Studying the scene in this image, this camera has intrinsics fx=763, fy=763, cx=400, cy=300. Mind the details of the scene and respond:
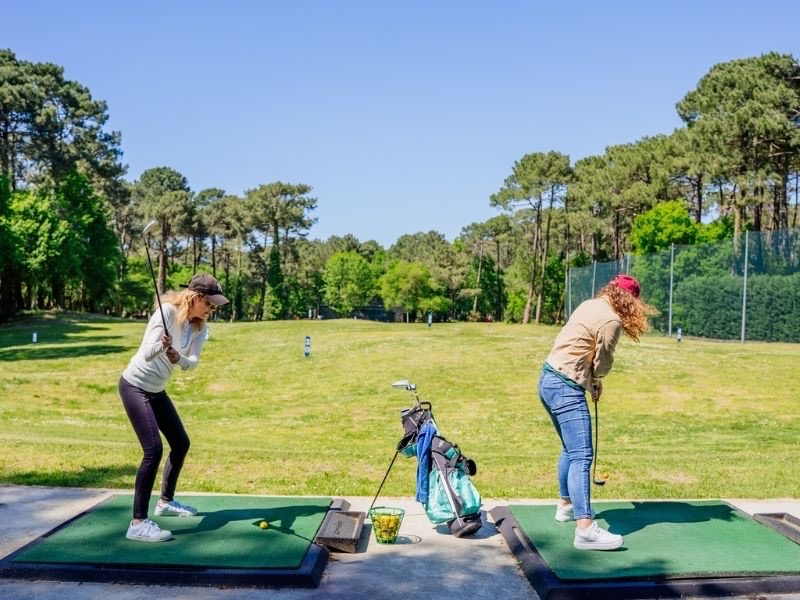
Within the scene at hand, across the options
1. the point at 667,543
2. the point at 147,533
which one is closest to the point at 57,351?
the point at 147,533

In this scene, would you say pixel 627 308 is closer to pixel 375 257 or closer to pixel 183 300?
pixel 183 300

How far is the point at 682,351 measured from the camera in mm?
27141

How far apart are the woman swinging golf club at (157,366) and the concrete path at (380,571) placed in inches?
19.4

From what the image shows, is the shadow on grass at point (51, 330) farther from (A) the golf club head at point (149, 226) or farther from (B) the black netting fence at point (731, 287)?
(A) the golf club head at point (149, 226)

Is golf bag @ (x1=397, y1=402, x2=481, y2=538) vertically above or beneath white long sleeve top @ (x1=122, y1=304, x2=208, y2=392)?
beneath

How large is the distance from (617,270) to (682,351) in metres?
Result: 14.8

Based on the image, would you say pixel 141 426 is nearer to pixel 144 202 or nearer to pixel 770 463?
pixel 770 463

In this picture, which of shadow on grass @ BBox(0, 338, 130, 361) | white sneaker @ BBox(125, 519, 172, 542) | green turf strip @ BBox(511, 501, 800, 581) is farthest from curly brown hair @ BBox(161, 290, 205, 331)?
shadow on grass @ BBox(0, 338, 130, 361)

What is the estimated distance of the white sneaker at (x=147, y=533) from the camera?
5.54m

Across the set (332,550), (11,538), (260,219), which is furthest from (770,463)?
(260,219)

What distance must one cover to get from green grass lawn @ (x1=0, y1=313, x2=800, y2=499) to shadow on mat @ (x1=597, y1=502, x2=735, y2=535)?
2.84 feet

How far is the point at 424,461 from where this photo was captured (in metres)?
6.13

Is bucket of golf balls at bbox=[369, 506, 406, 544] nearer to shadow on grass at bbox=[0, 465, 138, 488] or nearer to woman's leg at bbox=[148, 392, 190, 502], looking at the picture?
woman's leg at bbox=[148, 392, 190, 502]

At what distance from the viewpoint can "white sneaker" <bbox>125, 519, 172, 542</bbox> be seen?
554 centimetres
